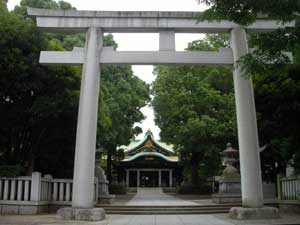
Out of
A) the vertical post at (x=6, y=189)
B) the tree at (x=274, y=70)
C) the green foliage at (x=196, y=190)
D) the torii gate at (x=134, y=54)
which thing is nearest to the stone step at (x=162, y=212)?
A: the torii gate at (x=134, y=54)

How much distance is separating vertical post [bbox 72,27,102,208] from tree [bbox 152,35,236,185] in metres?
11.1

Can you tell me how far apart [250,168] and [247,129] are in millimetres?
1193

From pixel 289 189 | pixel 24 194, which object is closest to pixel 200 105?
pixel 289 189

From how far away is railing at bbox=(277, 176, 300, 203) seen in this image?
1274 cm

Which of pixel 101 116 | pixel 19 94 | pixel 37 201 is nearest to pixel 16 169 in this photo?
pixel 37 201

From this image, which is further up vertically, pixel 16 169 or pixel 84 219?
pixel 16 169

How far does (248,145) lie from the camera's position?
10.6 m

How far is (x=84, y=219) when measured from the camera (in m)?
10.2

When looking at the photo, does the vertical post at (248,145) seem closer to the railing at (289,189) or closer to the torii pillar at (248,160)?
the torii pillar at (248,160)

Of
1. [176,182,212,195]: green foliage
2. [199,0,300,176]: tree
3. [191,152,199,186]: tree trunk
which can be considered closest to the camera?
[199,0,300,176]: tree

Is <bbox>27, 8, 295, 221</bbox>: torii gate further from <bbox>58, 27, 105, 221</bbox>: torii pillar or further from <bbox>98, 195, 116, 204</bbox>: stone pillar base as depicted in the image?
<bbox>98, 195, 116, 204</bbox>: stone pillar base

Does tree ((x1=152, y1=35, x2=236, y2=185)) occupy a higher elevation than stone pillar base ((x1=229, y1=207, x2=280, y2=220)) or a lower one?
higher

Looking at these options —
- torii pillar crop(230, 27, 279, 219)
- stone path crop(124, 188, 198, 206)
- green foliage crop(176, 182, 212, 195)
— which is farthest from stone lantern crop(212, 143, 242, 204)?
green foliage crop(176, 182, 212, 195)

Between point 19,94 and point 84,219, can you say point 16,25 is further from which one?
point 84,219
